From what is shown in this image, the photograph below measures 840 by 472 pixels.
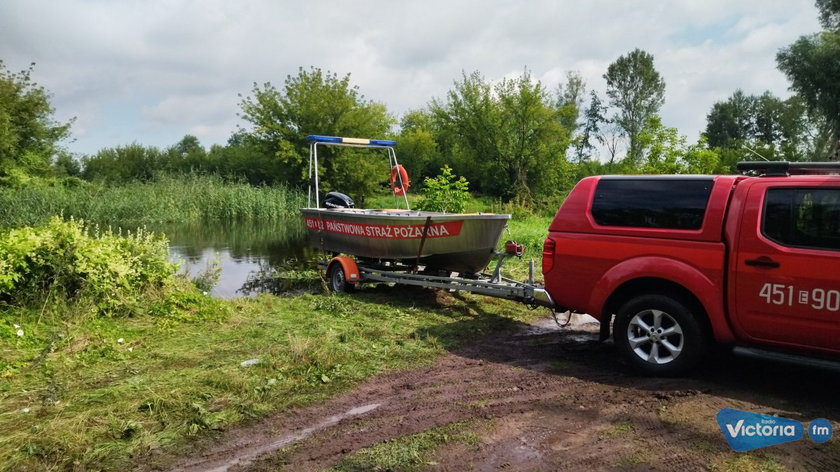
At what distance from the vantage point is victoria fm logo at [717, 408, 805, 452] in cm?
381

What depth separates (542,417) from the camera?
434 centimetres

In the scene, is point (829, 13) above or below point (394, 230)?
above

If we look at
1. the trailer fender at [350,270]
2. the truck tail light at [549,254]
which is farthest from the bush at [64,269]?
the truck tail light at [549,254]

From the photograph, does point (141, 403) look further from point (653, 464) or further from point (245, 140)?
point (245, 140)

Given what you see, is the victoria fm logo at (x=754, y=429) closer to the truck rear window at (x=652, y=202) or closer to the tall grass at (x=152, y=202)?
the truck rear window at (x=652, y=202)

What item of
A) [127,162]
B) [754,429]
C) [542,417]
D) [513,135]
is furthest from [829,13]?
[127,162]

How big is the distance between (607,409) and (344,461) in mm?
2121

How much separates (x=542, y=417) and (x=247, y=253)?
14480mm

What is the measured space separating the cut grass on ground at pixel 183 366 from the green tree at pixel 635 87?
174ft

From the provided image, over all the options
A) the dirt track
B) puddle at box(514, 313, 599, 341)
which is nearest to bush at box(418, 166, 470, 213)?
puddle at box(514, 313, 599, 341)

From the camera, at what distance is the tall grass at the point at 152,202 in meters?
22.1

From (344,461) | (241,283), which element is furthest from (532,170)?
(344,461)

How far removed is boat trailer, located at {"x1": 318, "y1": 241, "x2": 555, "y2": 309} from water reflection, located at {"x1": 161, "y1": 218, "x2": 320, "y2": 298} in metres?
2.12

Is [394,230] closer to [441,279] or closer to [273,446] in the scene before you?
[441,279]
